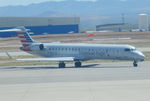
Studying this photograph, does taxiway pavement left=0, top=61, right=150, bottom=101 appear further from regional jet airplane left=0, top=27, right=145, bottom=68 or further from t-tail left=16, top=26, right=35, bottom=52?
t-tail left=16, top=26, right=35, bottom=52

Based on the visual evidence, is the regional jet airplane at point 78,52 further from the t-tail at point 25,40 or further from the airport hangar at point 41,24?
the airport hangar at point 41,24

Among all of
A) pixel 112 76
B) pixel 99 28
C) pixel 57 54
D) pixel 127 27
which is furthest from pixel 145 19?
pixel 112 76

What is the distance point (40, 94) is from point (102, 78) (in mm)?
7647

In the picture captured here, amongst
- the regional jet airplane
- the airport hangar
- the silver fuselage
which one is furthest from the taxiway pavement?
the airport hangar

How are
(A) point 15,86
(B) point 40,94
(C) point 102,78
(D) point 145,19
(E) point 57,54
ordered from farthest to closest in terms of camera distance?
(D) point 145,19, (E) point 57,54, (C) point 102,78, (A) point 15,86, (B) point 40,94

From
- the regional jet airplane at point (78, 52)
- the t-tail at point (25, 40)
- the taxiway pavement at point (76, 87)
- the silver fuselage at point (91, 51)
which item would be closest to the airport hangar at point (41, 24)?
the t-tail at point (25, 40)

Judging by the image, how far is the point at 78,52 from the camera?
43.1 meters

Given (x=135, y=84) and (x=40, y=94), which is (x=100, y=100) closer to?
(x=40, y=94)

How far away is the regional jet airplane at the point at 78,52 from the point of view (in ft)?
135

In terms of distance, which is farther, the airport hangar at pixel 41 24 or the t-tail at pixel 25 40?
the airport hangar at pixel 41 24

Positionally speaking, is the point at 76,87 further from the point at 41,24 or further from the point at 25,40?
the point at 41,24

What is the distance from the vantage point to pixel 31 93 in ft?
77.2

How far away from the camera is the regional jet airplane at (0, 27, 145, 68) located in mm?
41125

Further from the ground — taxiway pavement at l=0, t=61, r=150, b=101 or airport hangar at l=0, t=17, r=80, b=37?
taxiway pavement at l=0, t=61, r=150, b=101
